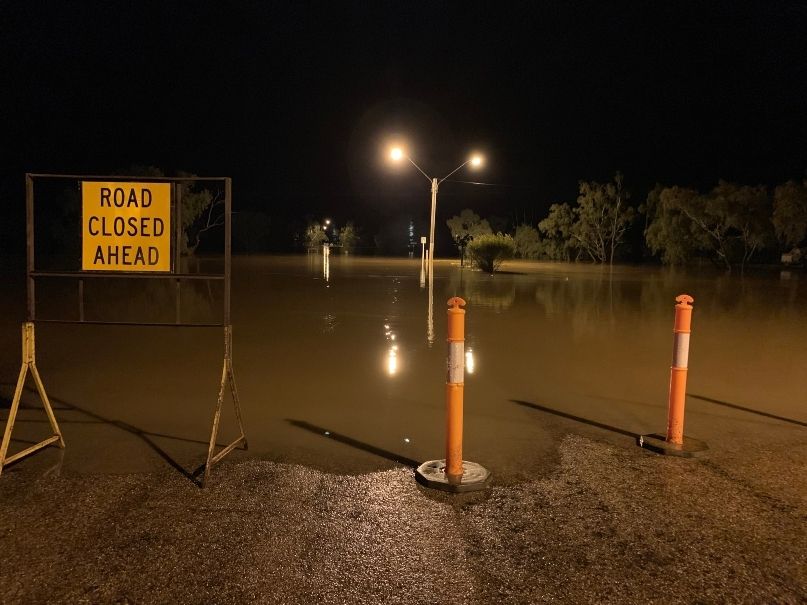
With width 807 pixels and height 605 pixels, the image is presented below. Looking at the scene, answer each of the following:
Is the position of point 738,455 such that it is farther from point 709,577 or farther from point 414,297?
point 414,297

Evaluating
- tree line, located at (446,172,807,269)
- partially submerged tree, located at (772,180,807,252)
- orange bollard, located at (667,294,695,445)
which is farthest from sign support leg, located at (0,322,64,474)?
partially submerged tree, located at (772,180,807,252)

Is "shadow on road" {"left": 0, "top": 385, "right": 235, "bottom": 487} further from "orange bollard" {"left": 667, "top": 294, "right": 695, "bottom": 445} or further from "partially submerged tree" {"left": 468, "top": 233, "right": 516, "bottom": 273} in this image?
"partially submerged tree" {"left": 468, "top": 233, "right": 516, "bottom": 273}

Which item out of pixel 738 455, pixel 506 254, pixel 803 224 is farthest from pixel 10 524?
pixel 803 224

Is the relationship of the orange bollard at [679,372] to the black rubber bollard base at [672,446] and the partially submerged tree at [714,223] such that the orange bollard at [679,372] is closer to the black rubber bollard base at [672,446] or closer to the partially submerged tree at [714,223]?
the black rubber bollard base at [672,446]

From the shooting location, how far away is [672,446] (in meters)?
6.57

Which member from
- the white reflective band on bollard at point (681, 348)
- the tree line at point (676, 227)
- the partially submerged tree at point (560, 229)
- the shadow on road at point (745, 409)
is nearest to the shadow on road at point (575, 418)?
the white reflective band on bollard at point (681, 348)

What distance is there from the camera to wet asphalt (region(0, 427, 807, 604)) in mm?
3988

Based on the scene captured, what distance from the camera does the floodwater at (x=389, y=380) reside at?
683cm

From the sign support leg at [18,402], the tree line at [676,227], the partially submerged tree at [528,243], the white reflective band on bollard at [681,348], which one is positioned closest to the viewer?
the sign support leg at [18,402]

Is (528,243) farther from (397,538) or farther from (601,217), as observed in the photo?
(397,538)

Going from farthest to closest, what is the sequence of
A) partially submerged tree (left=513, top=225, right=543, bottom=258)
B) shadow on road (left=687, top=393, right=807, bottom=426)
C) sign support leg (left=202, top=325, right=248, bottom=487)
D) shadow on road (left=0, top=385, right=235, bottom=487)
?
partially submerged tree (left=513, top=225, right=543, bottom=258) < shadow on road (left=687, top=393, right=807, bottom=426) < shadow on road (left=0, top=385, right=235, bottom=487) < sign support leg (left=202, top=325, right=248, bottom=487)

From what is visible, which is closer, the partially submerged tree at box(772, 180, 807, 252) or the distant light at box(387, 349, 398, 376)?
the distant light at box(387, 349, 398, 376)

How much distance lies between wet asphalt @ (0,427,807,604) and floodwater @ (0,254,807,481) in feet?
1.86

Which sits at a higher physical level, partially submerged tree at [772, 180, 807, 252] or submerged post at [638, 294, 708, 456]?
partially submerged tree at [772, 180, 807, 252]
